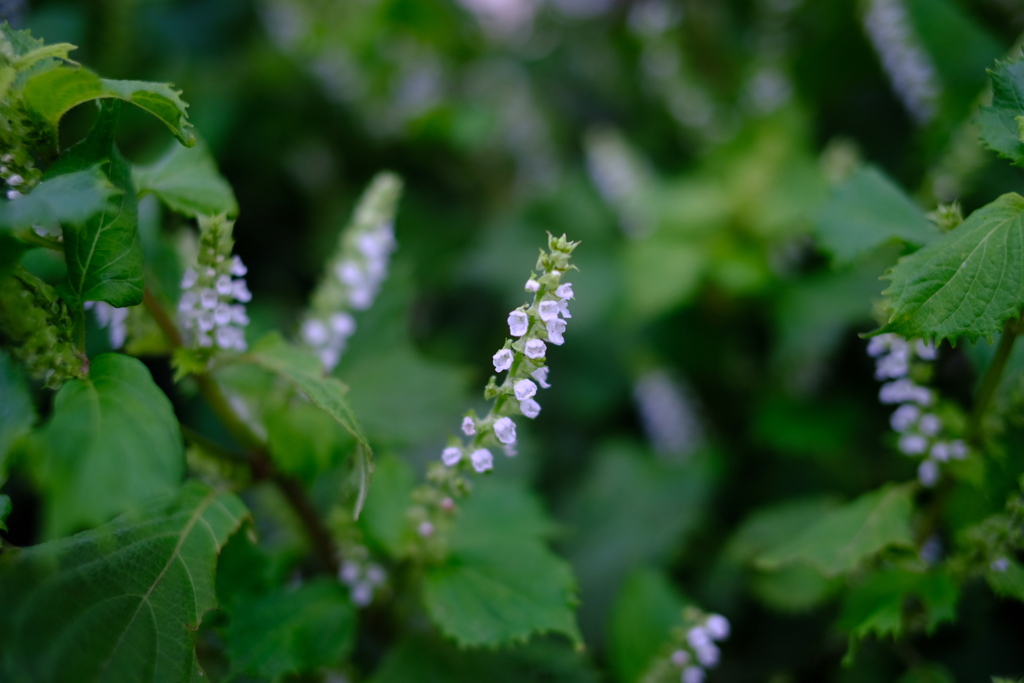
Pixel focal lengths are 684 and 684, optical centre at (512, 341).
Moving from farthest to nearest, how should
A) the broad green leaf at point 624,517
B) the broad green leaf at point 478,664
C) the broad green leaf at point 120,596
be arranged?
the broad green leaf at point 624,517 < the broad green leaf at point 478,664 < the broad green leaf at point 120,596

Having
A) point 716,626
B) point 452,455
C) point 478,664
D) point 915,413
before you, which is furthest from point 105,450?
point 915,413

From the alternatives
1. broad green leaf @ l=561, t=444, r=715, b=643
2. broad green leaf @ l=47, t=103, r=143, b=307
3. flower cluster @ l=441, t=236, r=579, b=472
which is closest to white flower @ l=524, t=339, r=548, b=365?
flower cluster @ l=441, t=236, r=579, b=472

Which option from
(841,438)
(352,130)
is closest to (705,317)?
(841,438)

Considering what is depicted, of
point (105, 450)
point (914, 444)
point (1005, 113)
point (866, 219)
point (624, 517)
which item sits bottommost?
point (624, 517)

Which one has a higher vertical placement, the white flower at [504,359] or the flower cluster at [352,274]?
the white flower at [504,359]

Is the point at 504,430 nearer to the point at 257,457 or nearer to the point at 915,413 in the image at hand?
the point at 257,457

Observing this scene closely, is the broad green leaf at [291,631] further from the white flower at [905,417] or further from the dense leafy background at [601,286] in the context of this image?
the white flower at [905,417]

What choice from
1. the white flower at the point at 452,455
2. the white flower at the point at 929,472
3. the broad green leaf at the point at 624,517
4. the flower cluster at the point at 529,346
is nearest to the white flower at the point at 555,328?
the flower cluster at the point at 529,346
